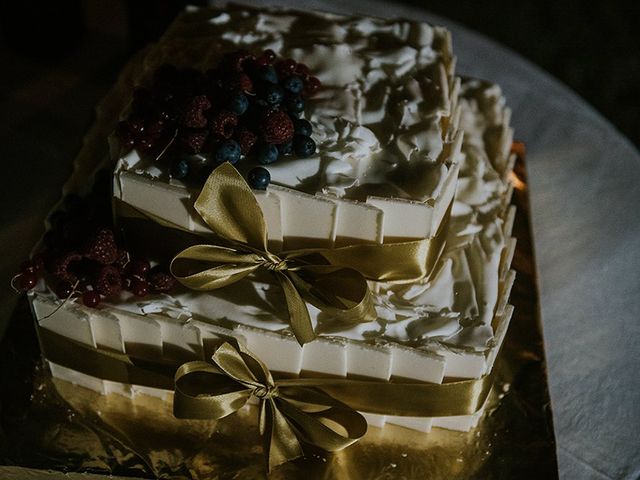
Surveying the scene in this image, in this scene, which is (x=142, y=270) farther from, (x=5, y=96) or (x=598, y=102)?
(x=598, y=102)

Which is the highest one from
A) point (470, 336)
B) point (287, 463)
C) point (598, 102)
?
point (470, 336)

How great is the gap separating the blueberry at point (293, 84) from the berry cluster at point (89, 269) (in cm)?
37

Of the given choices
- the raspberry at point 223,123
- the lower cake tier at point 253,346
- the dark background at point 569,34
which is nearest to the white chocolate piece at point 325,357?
the lower cake tier at point 253,346

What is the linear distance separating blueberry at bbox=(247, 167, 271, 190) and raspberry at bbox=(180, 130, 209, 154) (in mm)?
101

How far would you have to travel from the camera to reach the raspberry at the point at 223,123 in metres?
1.28

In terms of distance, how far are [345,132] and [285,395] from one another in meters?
0.45

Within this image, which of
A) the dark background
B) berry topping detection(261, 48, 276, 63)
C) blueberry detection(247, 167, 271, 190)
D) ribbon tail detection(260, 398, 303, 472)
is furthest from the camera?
the dark background

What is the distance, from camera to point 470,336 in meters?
1.32

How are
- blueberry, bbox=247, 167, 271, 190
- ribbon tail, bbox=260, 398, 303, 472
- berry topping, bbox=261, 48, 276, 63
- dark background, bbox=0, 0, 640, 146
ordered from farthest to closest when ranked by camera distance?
dark background, bbox=0, 0, 640, 146 < berry topping, bbox=261, 48, 276, 63 < ribbon tail, bbox=260, 398, 303, 472 < blueberry, bbox=247, 167, 271, 190

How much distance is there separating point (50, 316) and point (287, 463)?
0.46 m

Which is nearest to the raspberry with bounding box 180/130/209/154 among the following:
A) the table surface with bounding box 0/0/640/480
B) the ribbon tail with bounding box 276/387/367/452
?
the ribbon tail with bounding box 276/387/367/452

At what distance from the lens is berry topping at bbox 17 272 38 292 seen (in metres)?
1.34

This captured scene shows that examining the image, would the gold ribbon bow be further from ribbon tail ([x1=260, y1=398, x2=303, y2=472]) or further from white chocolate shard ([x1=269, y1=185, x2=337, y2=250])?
white chocolate shard ([x1=269, y1=185, x2=337, y2=250])

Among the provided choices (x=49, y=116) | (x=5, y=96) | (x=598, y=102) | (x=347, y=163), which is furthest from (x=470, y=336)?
(x=598, y=102)
